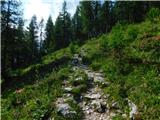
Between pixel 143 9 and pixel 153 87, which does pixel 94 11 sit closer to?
pixel 143 9

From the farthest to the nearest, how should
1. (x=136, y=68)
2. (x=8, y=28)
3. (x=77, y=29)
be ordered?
(x=77, y=29) < (x=8, y=28) < (x=136, y=68)

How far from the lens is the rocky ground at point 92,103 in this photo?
16375 mm

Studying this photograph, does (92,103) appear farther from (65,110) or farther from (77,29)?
(77,29)

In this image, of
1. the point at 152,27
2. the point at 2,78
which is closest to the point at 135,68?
the point at 152,27

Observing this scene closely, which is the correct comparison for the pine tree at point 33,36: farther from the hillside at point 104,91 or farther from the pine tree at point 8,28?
the hillside at point 104,91

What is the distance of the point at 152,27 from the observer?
30391mm

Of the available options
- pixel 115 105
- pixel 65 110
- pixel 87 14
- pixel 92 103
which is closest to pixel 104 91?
pixel 92 103

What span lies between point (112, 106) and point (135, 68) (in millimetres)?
4567

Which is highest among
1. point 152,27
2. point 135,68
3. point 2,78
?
point 152,27

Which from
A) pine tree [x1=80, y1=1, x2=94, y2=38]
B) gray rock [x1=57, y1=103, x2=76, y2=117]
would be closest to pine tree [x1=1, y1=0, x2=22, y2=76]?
gray rock [x1=57, y1=103, x2=76, y2=117]

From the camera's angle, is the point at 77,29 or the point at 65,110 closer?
the point at 65,110

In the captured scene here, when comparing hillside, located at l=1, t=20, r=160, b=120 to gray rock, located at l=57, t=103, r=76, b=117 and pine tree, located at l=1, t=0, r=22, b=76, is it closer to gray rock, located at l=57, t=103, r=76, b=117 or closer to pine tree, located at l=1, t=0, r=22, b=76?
gray rock, located at l=57, t=103, r=76, b=117

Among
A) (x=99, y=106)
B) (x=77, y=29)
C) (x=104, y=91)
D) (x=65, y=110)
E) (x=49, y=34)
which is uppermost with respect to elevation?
(x=77, y=29)

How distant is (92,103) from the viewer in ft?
58.3
